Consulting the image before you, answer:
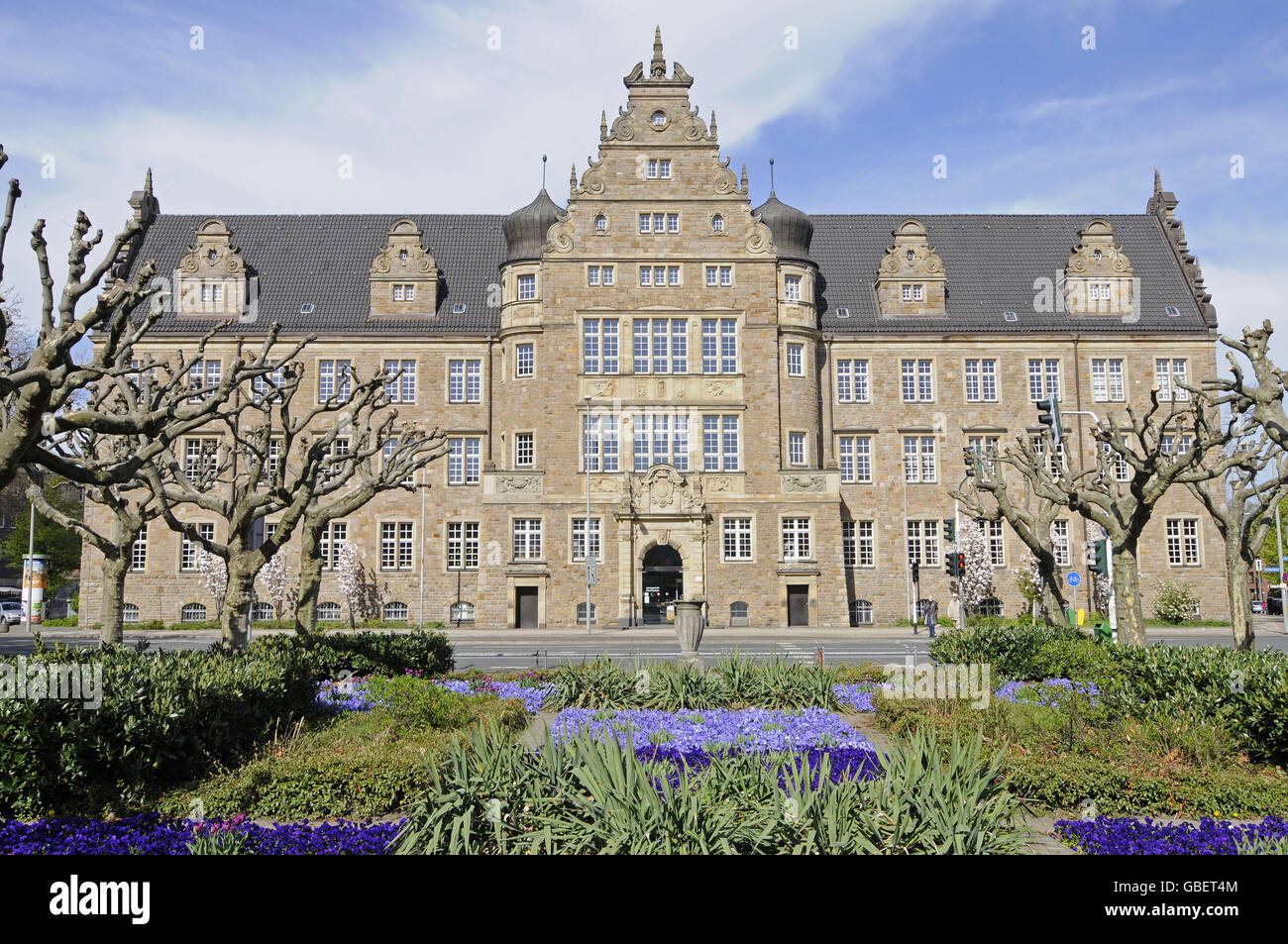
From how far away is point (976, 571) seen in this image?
48094 mm

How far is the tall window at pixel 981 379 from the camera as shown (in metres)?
50.5

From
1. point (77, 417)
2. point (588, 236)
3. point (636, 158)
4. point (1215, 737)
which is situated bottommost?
point (1215, 737)

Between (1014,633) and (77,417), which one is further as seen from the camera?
(1014,633)

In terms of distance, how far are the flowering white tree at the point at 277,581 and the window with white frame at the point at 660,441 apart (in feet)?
58.2

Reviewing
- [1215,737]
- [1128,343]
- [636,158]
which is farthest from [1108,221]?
[1215,737]

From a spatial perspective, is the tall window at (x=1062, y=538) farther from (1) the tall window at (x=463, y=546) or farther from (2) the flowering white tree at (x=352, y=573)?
(2) the flowering white tree at (x=352, y=573)

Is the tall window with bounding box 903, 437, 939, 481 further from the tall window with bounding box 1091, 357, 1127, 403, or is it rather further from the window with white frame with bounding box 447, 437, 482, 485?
the window with white frame with bounding box 447, 437, 482, 485

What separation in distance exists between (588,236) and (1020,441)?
85.8ft

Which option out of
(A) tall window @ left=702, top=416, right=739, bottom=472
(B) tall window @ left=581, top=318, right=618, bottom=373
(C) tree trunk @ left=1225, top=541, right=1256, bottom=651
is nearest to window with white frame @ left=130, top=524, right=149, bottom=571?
(B) tall window @ left=581, top=318, right=618, bottom=373

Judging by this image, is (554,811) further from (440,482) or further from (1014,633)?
(440,482)

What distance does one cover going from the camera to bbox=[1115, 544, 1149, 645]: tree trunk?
1933cm

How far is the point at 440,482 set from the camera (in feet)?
162

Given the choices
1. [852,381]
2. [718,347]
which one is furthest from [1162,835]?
[852,381]
